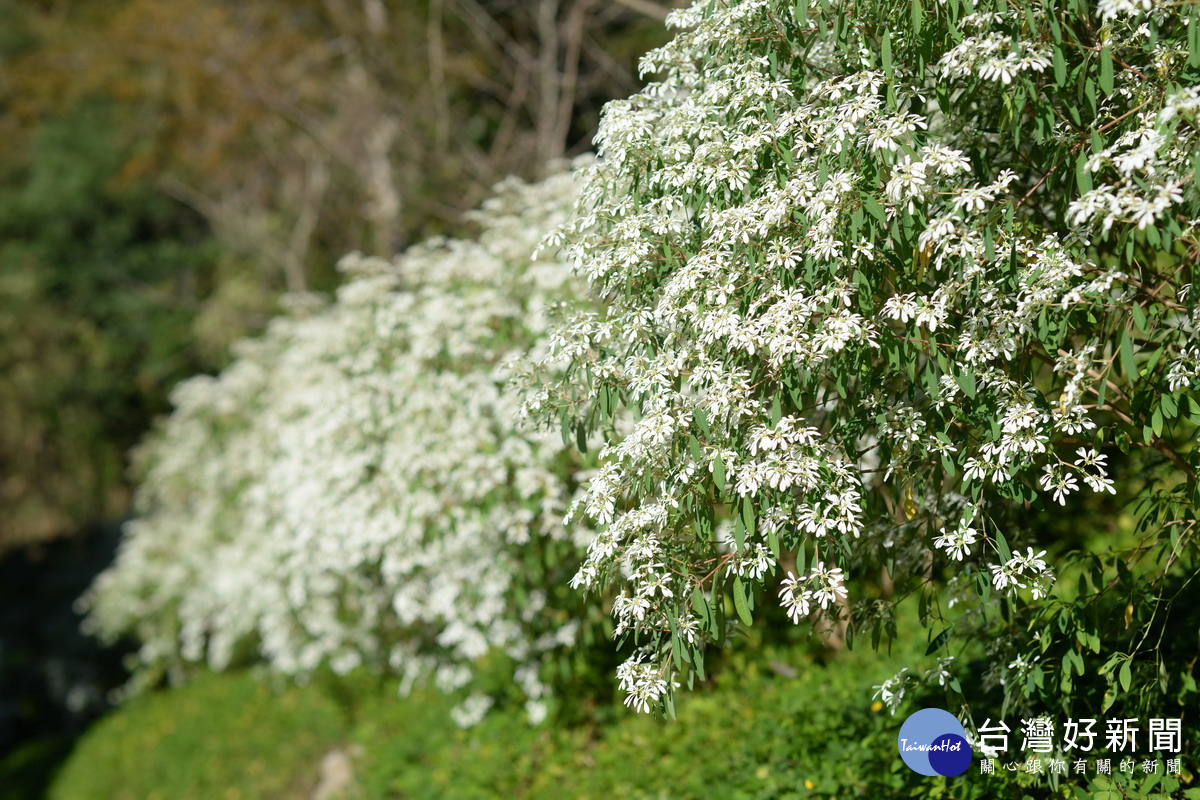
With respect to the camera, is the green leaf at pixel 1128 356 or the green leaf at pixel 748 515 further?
the green leaf at pixel 748 515

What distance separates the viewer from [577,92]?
13.3 meters

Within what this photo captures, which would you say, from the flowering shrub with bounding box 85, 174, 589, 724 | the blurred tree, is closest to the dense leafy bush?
the flowering shrub with bounding box 85, 174, 589, 724

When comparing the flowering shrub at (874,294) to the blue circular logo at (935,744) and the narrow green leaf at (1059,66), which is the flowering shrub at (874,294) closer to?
the narrow green leaf at (1059,66)

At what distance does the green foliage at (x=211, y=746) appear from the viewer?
953cm

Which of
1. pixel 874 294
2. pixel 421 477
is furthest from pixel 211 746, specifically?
pixel 874 294

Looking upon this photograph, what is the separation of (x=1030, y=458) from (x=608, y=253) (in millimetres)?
1638

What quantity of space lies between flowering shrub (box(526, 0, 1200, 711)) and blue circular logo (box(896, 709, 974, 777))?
1.43ft

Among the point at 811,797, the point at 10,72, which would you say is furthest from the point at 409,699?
the point at 10,72

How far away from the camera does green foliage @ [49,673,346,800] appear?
9531mm

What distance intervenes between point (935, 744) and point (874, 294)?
74.5 inches

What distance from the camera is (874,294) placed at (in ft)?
10.8

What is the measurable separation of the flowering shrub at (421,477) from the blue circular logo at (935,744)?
2.31 m

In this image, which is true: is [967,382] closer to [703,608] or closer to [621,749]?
[703,608]

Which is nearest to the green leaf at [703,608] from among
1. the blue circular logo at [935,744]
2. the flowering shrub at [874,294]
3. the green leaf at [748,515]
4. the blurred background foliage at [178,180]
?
the flowering shrub at [874,294]
